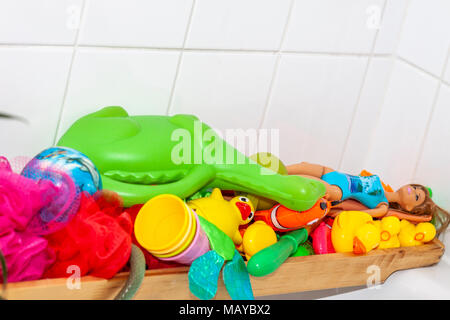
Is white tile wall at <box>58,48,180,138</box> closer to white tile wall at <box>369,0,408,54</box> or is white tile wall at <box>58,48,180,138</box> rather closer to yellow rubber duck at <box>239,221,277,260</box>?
yellow rubber duck at <box>239,221,277,260</box>

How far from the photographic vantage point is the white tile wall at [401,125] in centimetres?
116

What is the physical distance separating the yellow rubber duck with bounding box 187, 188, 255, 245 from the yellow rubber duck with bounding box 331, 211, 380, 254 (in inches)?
6.6

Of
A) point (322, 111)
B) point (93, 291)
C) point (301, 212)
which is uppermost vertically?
point (322, 111)

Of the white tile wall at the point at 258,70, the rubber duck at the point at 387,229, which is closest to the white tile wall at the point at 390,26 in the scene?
the white tile wall at the point at 258,70

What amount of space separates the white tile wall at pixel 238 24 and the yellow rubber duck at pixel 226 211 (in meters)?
0.26

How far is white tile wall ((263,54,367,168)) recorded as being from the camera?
3.58 feet

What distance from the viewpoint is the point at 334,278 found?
968 millimetres

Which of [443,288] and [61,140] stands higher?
[61,140]

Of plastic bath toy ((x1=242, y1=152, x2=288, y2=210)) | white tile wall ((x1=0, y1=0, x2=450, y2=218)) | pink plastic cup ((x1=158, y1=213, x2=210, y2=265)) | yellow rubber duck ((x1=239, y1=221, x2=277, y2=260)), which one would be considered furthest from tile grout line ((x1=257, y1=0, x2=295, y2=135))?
pink plastic cup ((x1=158, y1=213, x2=210, y2=265))

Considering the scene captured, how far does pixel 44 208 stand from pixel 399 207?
672 millimetres

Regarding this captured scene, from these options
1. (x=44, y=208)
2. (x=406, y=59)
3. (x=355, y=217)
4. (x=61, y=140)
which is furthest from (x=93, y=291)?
(x=406, y=59)

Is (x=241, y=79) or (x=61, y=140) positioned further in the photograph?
(x=241, y=79)

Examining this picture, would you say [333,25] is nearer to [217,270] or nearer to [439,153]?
[439,153]

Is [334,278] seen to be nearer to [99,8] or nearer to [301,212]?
[301,212]
